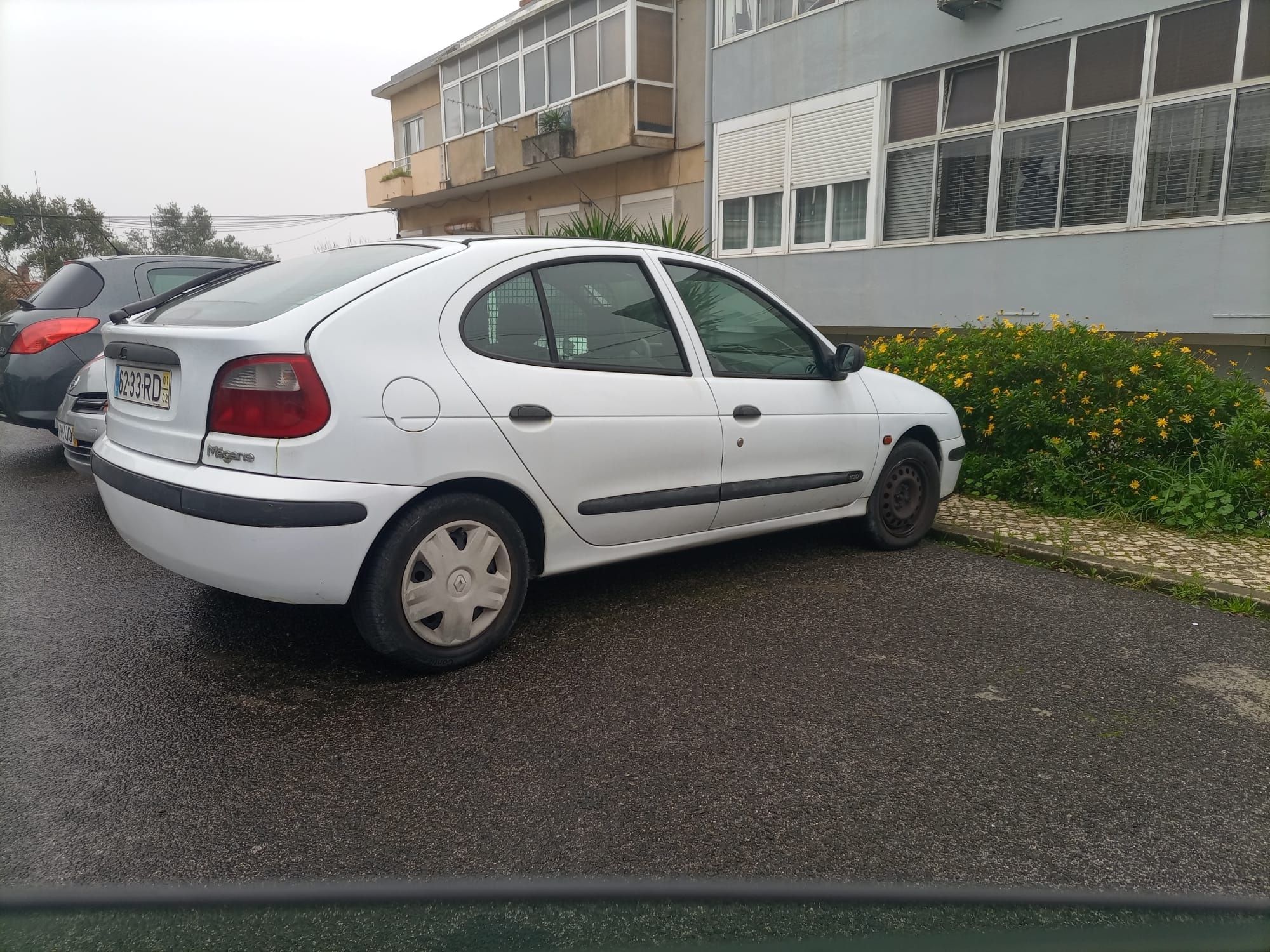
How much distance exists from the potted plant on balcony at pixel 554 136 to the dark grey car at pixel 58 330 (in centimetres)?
1345

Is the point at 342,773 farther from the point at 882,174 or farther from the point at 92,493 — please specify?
the point at 882,174

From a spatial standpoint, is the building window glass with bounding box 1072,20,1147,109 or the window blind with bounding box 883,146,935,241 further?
the window blind with bounding box 883,146,935,241

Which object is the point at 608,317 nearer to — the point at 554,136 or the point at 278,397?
the point at 278,397

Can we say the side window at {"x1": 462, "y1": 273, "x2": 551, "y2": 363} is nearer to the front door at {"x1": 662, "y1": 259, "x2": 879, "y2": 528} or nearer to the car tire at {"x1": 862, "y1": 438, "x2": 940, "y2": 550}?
the front door at {"x1": 662, "y1": 259, "x2": 879, "y2": 528}

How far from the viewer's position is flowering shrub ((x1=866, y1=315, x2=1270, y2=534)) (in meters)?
5.95

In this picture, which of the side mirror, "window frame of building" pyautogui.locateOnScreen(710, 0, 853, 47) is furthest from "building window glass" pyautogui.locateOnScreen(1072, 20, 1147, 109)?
the side mirror

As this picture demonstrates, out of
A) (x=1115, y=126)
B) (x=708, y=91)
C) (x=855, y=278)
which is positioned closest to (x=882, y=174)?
(x=855, y=278)

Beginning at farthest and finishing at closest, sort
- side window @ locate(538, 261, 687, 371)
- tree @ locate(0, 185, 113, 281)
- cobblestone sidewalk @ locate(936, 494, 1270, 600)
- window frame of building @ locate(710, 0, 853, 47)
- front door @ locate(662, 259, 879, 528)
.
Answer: tree @ locate(0, 185, 113, 281) → window frame of building @ locate(710, 0, 853, 47) → cobblestone sidewalk @ locate(936, 494, 1270, 600) → front door @ locate(662, 259, 879, 528) → side window @ locate(538, 261, 687, 371)

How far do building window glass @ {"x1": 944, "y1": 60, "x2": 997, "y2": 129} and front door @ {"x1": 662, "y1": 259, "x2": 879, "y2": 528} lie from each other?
27.8ft

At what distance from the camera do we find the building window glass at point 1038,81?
10.9 metres

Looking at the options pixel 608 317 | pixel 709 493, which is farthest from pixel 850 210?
pixel 608 317

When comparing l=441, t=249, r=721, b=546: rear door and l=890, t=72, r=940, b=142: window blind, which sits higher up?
l=890, t=72, r=940, b=142: window blind

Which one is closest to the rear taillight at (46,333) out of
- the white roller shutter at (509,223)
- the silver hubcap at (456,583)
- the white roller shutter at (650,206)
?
the silver hubcap at (456,583)

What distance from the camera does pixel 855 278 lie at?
1372 cm
